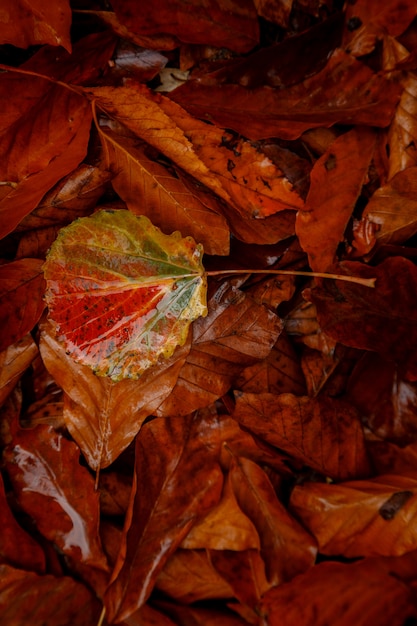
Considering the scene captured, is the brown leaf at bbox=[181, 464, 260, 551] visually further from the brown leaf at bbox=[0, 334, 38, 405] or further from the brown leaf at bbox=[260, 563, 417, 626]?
the brown leaf at bbox=[0, 334, 38, 405]

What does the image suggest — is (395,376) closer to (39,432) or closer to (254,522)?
(254,522)

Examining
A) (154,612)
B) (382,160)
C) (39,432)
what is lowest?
(154,612)

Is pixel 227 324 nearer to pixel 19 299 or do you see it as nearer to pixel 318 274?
pixel 318 274

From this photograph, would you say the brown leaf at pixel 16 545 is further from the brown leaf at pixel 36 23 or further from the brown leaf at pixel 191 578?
the brown leaf at pixel 36 23

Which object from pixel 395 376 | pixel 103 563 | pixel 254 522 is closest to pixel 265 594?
pixel 254 522

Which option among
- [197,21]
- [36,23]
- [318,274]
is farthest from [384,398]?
[36,23]

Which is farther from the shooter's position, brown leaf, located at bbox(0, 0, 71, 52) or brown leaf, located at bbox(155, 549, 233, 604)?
brown leaf, located at bbox(155, 549, 233, 604)

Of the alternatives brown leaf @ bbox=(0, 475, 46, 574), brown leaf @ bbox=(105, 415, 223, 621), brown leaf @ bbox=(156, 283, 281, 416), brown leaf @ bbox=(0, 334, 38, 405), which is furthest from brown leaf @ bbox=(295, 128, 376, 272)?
brown leaf @ bbox=(0, 475, 46, 574)
